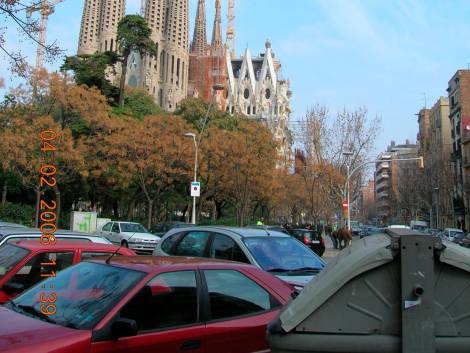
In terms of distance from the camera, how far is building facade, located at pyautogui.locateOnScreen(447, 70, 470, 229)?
61.2 metres

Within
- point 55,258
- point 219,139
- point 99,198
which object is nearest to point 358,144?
point 219,139

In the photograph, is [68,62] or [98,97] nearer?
[98,97]

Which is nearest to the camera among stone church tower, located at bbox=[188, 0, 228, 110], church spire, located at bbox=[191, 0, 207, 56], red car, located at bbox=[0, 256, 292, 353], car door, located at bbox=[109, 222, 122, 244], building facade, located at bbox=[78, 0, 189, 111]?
red car, located at bbox=[0, 256, 292, 353]

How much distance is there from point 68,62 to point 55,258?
42.6 meters

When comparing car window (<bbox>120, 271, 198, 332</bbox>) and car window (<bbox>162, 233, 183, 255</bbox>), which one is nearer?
car window (<bbox>120, 271, 198, 332</bbox>)

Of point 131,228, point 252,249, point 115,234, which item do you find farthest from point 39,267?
point 131,228

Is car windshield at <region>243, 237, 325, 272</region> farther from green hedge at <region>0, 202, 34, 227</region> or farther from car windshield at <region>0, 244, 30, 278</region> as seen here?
green hedge at <region>0, 202, 34, 227</region>

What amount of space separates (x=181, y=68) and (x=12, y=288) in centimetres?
12401

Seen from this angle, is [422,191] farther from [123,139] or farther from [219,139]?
[123,139]

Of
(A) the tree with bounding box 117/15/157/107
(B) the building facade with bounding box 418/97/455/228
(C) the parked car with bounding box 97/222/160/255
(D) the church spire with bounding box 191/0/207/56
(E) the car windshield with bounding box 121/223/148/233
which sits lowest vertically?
(C) the parked car with bounding box 97/222/160/255

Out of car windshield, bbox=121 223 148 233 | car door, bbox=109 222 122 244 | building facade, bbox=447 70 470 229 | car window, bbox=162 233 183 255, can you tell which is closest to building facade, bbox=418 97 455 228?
building facade, bbox=447 70 470 229

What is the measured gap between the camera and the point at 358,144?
108 feet

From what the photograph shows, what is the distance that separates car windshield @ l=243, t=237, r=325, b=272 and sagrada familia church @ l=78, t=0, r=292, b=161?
9107 cm

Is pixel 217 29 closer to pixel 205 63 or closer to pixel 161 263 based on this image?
pixel 205 63
